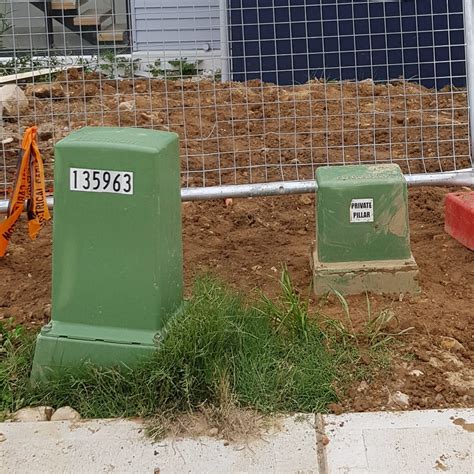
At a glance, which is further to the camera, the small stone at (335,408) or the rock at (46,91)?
the rock at (46,91)

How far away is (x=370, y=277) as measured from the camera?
465 centimetres

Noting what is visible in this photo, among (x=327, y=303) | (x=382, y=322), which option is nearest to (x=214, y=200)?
(x=327, y=303)

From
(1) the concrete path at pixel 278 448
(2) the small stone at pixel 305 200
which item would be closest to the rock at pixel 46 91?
(2) the small stone at pixel 305 200

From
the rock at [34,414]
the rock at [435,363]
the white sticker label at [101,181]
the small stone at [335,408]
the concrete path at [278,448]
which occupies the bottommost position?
the concrete path at [278,448]

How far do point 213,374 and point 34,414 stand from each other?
754 millimetres

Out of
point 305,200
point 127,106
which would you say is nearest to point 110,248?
point 305,200

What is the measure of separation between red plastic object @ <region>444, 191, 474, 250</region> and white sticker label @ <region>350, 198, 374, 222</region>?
779 mm

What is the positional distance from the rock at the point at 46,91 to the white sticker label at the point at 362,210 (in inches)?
149

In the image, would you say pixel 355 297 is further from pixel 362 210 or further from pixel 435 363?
pixel 435 363

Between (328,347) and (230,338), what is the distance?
455 millimetres

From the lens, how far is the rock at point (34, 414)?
3844 mm

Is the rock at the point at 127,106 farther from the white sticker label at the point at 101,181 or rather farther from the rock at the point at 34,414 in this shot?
the rock at the point at 34,414

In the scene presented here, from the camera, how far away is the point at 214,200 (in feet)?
20.1

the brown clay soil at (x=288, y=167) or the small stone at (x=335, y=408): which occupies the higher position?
the brown clay soil at (x=288, y=167)
